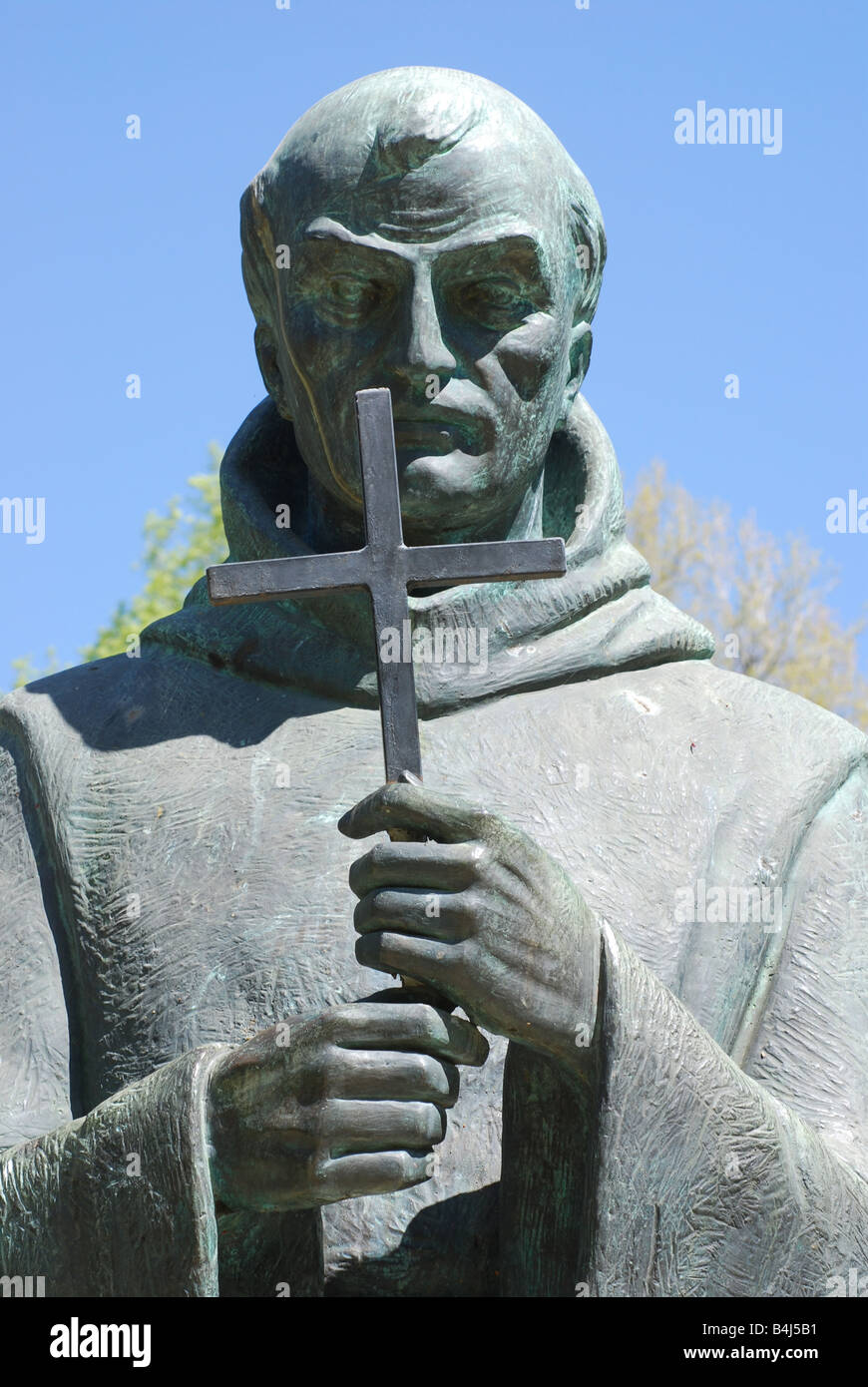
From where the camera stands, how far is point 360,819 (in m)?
4.63

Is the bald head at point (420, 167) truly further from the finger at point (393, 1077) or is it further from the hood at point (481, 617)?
the finger at point (393, 1077)

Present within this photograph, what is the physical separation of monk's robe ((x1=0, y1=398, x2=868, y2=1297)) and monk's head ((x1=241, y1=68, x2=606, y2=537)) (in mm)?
274

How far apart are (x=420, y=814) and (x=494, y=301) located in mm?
1464

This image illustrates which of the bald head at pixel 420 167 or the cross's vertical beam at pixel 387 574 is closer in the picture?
the cross's vertical beam at pixel 387 574

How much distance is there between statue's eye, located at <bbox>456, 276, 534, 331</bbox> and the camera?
221 inches

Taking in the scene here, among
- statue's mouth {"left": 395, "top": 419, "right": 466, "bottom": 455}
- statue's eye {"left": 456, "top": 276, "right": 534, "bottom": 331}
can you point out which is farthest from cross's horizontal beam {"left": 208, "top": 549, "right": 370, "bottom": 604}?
statue's eye {"left": 456, "top": 276, "right": 534, "bottom": 331}

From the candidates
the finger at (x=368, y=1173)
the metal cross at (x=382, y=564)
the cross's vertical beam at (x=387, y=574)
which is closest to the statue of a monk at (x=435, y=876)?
the finger at (x=368, y=1173)

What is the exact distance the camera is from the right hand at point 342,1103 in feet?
15.2

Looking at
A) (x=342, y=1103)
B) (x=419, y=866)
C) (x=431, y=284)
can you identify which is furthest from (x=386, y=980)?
(x=431, y=284)

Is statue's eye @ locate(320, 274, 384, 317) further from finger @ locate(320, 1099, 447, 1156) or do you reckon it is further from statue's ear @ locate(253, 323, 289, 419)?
finger @ locate(320, 1099, 447, 1156)

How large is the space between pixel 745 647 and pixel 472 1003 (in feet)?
70.0

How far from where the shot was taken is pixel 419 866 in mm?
4586

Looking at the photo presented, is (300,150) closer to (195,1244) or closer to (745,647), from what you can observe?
(195,1244)

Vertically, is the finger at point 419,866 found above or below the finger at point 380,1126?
above
